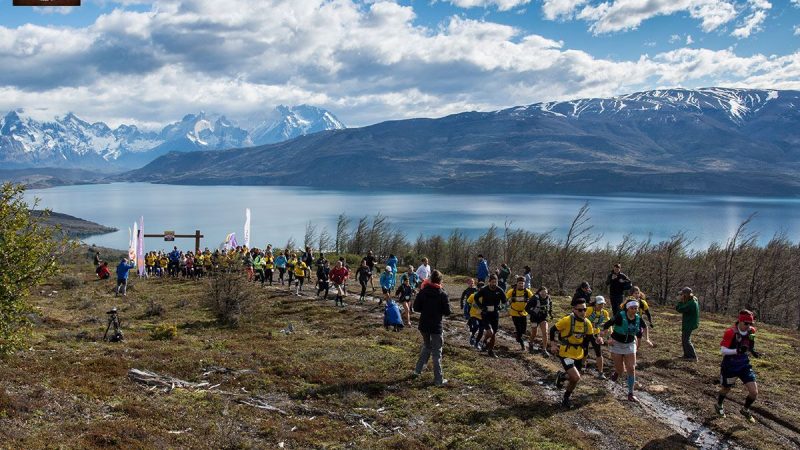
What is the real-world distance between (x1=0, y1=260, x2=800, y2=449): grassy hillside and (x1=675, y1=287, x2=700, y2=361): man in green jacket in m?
0.53

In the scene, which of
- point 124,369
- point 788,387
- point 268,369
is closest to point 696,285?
point 788,387

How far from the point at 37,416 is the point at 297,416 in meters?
4.58

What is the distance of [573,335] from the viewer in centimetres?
1163

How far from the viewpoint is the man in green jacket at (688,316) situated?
16328 millimetres

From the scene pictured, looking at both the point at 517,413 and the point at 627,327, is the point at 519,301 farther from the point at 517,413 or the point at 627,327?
the point at 517,413

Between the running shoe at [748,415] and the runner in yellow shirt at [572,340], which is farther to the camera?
the running shoe at [748,415]

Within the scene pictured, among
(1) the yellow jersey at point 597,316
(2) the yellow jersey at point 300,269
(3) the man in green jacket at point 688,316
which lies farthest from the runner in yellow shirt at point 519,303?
(2) the yellow jersey at point 300,269

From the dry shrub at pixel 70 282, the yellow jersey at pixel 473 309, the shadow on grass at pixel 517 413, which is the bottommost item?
the dry shrub at pixel 70 282

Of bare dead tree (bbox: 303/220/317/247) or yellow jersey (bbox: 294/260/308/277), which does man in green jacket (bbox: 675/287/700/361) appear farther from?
bare dead tree (bbox: 303/220/317/247)

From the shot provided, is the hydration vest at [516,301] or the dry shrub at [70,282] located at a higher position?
the hydration vest at [516,301]

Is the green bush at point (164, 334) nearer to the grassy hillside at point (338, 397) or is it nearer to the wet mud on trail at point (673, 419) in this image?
the grassy hillside at point (338, 397)

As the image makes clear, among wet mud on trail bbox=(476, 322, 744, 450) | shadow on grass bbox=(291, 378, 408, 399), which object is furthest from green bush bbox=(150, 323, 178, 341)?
wet mud on trail bbox=(476, 322, 744, 450)

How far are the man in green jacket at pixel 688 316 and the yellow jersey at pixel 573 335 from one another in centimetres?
643

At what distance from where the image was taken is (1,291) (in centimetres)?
1002
